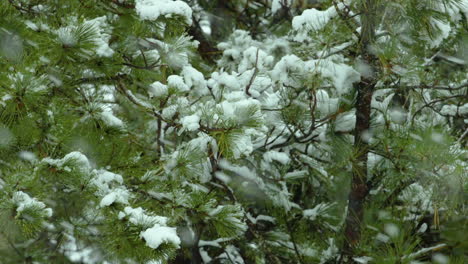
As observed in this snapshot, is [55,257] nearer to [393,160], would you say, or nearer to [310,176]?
[310,176]

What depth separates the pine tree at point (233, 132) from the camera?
7.41 ft

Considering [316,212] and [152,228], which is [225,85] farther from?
[316,212]

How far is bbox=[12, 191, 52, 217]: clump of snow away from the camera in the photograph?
2.05 meters

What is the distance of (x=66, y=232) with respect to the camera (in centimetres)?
296

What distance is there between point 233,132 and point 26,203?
0.84 metres

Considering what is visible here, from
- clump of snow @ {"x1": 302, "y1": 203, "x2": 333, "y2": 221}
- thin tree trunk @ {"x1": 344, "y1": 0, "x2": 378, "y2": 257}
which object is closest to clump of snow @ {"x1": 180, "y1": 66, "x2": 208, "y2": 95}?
thin tree trunk @ {"x1": 344, "y1": 0, "x2": 378, "y2": 257}

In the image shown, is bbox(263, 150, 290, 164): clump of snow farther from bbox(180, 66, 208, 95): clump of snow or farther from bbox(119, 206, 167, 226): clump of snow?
bbox(119, 206, 167, 226): clump of snow

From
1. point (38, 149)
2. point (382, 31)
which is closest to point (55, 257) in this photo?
point (38, 149)

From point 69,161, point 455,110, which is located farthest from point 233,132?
point 455,110

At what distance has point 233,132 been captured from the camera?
2.04 meters

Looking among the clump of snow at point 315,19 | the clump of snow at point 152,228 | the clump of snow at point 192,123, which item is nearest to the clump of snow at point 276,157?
the clump of snow at point 315,19

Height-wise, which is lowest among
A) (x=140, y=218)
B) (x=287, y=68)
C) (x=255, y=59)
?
(x=140, y=218)

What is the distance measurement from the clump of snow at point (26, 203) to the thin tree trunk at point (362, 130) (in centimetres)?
150

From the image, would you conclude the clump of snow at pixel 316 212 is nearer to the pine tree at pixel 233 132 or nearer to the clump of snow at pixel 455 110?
the pine tree at pixel 233 132
